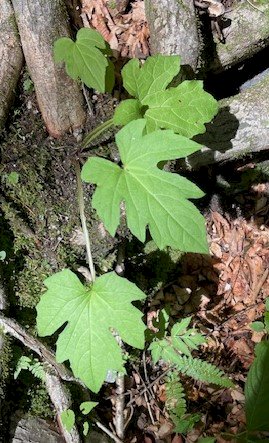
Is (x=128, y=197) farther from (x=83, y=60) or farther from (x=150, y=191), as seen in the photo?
(x=83, y=60)

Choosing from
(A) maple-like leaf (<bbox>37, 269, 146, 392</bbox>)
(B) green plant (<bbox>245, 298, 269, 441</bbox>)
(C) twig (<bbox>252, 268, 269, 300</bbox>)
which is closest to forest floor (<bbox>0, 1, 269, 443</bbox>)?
(C) twig (<bbox>252, 268, 269, 300</bbox>)

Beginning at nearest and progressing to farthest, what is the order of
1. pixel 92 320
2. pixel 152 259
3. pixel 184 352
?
1. pixel 92 320
2. pixel 184 352
3. pixel 152 259

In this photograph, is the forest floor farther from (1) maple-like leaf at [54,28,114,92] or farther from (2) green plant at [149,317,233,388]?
(1) maple-like leaf at [54,28,114,92]

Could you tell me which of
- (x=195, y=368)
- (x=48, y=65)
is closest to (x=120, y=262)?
(x=195, y=368)

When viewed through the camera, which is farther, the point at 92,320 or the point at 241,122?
the point at 241,122

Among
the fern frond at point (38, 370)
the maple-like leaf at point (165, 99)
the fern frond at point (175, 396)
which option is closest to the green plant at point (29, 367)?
the fern frond at point (38, 370)
